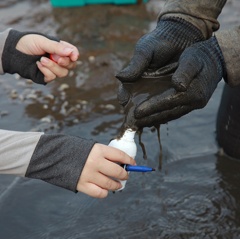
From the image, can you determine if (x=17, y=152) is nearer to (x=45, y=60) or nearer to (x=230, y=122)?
(x=45, y=60)

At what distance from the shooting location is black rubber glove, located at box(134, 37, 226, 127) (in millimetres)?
2352

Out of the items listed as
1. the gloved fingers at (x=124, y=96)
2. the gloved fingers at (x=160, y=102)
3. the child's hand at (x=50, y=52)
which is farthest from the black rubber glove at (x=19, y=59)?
the gloved fingers at (x=160, y=102)

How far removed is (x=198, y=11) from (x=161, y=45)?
0.47 meters

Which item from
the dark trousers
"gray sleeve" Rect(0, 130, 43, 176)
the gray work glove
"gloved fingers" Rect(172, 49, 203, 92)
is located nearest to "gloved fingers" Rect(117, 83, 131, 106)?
the gray work glove

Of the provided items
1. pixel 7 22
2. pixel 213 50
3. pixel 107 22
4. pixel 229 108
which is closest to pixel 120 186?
pixel 213 50

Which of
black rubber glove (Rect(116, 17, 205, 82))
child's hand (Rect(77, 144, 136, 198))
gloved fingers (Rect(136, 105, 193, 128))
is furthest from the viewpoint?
black rubber glove (Rect(116, 17, 205, 82))

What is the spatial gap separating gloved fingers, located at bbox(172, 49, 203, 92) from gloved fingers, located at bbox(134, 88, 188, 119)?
6 centimetres

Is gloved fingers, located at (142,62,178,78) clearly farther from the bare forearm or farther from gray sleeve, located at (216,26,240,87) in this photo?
the bare forearm

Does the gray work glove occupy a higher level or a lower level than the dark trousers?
higher

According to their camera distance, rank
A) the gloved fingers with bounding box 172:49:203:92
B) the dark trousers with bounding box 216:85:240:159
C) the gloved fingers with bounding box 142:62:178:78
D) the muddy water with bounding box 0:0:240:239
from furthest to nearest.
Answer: the dark trousers with bounding box 216:85:240:159, the muddy water with bounding box 0:0:240:239, the gloved fingers with bounding box 142:62:178:78, the gloved fingers with bounding box 172:49:203:92

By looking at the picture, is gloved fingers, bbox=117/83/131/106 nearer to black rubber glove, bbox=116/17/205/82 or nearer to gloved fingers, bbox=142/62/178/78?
black rubber glove, bbox=116/17/205/82

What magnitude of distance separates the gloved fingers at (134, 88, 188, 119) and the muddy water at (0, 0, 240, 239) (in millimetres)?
823

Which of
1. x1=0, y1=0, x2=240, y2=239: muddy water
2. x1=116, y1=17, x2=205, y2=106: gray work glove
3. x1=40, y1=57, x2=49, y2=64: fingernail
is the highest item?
x1=116, y1=17, x2=205, y2=106: gray work glove

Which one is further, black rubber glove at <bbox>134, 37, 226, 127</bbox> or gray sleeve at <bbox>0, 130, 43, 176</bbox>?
black rubber glove at <bbox>134, 37, 226, 127</bbox>
